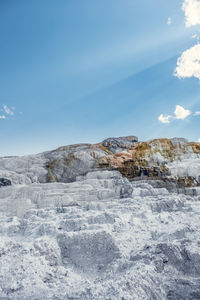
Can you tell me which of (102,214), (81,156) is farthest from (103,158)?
(102,214)

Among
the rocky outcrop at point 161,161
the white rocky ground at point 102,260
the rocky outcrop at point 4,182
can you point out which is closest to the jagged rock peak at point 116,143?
the rocky outcrop at point 161,161

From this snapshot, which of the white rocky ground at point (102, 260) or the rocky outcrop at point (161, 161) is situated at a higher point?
the rocky outcrop at point (161, 161)

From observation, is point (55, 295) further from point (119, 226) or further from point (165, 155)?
point (165, 155)

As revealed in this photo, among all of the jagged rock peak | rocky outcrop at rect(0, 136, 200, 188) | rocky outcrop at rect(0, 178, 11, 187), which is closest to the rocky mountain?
rocky outcrop at rect(0, 178, 11, 187)

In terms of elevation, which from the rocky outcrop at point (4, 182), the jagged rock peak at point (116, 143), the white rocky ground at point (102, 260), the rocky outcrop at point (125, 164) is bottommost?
the white rocky ground at point (102, 260)

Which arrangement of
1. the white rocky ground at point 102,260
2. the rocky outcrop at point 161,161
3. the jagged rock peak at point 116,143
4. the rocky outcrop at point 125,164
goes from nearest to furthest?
1. the white rocky ground at point 102,260
2. the rocky outcrop at point 161,161
3. the rocky outcrop at point 125,164
4. the jagged rock peak at point 116,143

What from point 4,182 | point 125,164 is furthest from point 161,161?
point 4,182

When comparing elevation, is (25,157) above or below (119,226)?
above

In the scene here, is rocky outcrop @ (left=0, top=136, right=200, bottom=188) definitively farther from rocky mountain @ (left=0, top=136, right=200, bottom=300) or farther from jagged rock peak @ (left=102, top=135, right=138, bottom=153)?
rocky mountain @ (left=0, top=136, right=200, bottom=300)

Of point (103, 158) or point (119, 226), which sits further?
point (103, 158)

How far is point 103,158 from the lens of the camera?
58.4 feet

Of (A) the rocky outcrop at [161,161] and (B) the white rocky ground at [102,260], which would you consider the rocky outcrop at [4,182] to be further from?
(B) the white rocky ground at [102,260]

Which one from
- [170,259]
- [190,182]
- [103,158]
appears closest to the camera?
[170,259]

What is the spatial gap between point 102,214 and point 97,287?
10.8ft
